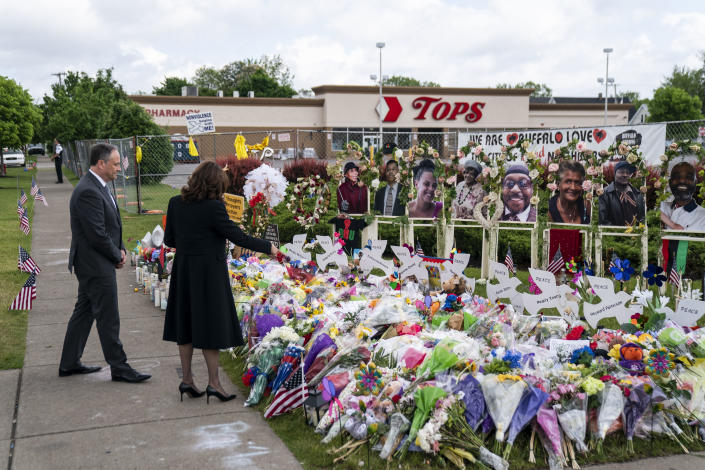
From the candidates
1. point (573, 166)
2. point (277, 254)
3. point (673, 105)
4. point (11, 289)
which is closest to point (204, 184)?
point (277, 254)

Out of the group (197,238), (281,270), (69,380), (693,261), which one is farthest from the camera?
(693,261)

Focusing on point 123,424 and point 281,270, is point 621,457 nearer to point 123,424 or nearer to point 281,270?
point 123,424

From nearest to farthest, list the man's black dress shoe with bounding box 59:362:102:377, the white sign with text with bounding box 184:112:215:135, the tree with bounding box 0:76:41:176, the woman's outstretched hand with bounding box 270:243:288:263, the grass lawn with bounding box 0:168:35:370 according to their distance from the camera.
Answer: the woman's outstretched hand with bounding box 270:243:288:263 < the man's black dress shoe with bounding box 59:362:102:377 < the grass lawn with bounding box 0:168:35:370 < the white sign with text with bounding box 184:112:215:135 < the tree with bounding box 0:76:41:176

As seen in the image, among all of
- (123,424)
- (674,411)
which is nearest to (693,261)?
(674,411)

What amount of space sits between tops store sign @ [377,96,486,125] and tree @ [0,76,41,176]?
19.6 meters

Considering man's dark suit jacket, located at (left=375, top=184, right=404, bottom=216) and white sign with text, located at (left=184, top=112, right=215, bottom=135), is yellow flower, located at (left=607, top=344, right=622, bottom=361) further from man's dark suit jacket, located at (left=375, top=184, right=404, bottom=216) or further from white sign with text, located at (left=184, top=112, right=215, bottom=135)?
white sign with text, located at (left=184, top=112, right=215, bottom=135)

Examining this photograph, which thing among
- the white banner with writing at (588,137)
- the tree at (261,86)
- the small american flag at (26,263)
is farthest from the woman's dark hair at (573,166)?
the tree at (261,86)

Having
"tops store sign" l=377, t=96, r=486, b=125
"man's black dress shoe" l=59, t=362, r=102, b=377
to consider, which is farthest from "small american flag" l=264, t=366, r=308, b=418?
"tops store sign" l=377, t=96, r=486, b=125

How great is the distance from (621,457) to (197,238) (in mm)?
2909

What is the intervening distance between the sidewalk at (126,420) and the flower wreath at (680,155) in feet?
16.5

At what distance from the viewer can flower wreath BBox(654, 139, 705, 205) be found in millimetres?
6578

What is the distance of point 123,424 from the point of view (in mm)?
4086

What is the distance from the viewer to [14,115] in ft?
87.8

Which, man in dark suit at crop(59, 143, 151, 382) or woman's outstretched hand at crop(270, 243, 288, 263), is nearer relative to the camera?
woman's outstretched hand at crop(270, 243, 288, 263)
